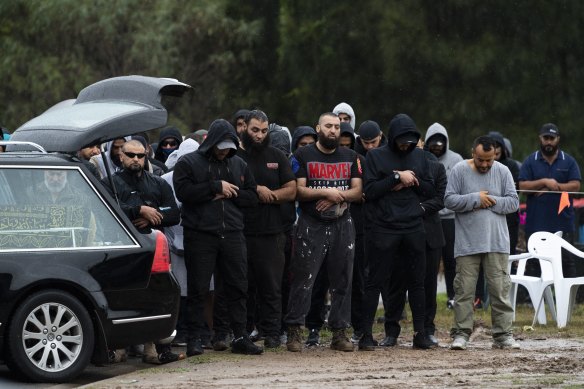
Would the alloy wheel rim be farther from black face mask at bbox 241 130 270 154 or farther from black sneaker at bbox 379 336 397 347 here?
black sneaker at bbox 379 336 397 347

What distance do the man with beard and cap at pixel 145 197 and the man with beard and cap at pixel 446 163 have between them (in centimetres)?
439

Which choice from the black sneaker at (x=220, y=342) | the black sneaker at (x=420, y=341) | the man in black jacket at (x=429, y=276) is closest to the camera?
the black sneaker at (x=220, y=342)

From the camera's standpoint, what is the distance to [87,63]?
39875mm

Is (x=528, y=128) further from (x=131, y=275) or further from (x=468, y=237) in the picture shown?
(x=131, y=275)

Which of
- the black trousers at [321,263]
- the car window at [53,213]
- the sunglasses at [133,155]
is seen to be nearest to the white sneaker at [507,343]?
the black trousers at [321,263]

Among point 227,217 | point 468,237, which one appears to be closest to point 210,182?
point 227,217

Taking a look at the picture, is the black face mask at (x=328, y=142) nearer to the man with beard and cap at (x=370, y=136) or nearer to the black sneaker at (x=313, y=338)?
the man with beard and cap at (x=370, y=136)

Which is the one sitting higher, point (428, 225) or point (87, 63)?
point (87, 63)

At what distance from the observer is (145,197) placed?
1345cm

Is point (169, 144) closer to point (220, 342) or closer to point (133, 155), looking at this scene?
point (220, 342)

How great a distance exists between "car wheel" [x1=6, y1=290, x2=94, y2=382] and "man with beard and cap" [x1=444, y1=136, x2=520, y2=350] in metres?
3.99

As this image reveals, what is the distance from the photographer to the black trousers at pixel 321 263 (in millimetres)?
14281

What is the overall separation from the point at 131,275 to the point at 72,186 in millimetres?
839

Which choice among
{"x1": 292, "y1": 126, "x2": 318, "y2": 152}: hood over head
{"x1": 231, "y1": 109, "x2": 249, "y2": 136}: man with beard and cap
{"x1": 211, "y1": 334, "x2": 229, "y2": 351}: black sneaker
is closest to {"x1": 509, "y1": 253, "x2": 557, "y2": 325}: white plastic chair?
{"x1": 292, "y1": 126, "x2": 318, "y2": 152}: hood over head
